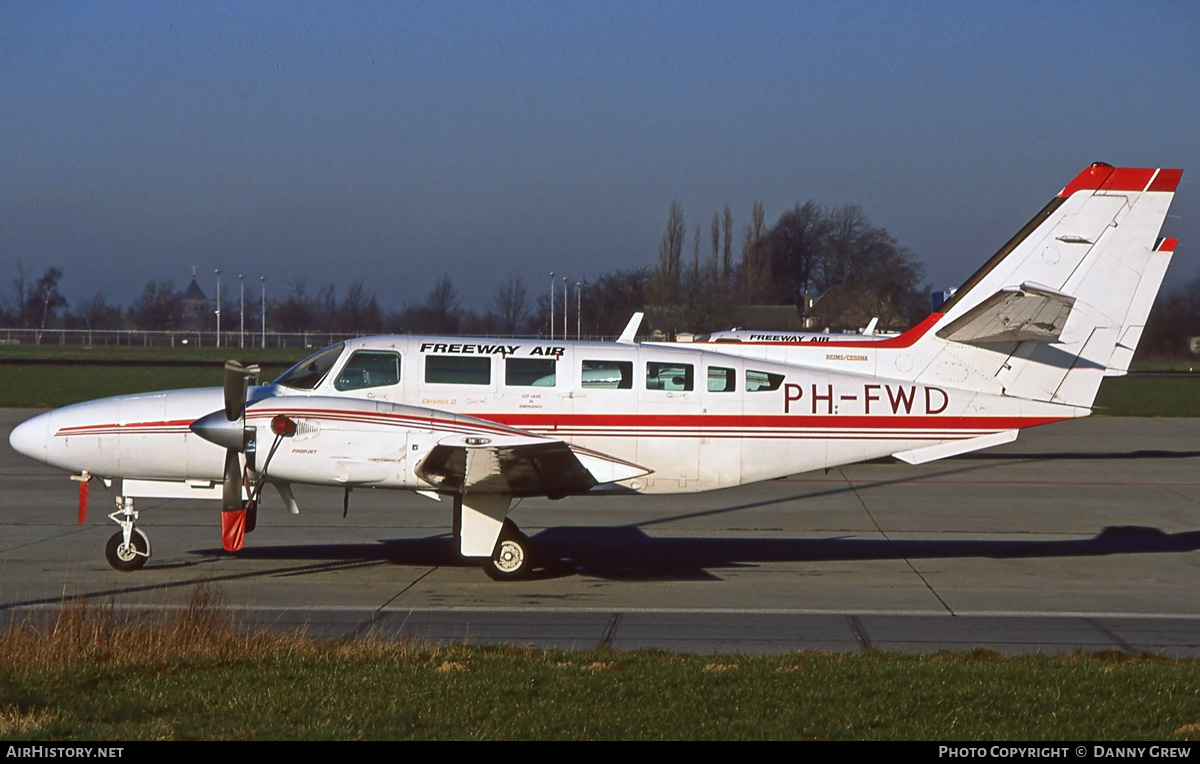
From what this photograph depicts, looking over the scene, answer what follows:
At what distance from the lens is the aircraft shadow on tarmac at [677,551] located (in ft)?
44.5

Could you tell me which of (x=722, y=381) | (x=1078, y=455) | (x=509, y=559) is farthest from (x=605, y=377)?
(x=1078, y=455)

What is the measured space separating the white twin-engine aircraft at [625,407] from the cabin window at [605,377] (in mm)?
17

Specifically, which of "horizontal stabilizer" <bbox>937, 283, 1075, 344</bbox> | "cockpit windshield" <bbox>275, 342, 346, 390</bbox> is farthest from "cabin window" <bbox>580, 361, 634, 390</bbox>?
"horizontal stabilizer" <bbox>937, 283, 1075, 344</bbox>

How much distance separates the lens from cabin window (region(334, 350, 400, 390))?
42.0ft

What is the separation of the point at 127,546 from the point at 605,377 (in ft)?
18.7

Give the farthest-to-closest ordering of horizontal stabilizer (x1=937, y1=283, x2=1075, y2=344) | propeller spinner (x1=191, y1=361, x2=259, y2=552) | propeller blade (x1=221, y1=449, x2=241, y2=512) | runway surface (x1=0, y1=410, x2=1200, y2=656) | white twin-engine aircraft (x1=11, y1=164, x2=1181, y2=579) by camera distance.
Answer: horizontal stabilizer (x1=937, y1=283, x2=1075, y2=344) → white twin-engine aircraft (x1=11, y1=164, x2=1181, y2=579) → propeller blade (x1=221, y1=449, x2=241, y2=512) → propeller spinner (x1=191, y1=361, x2=259, y2=552) → runway surface (x1=0, y1=410, x2=1200, y2=656)

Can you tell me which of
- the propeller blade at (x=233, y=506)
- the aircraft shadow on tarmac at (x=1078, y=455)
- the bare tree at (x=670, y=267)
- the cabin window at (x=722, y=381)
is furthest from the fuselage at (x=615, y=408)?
the bare tree at (x=670, y=267)

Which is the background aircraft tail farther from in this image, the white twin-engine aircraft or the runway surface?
the runway surface

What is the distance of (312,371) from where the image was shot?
12852mm

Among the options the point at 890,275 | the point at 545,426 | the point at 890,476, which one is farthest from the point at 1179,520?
the point at 890,275

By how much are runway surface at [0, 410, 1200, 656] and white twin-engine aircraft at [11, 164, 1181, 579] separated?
103 cm

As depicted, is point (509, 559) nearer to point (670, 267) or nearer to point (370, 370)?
point (370, 370)
